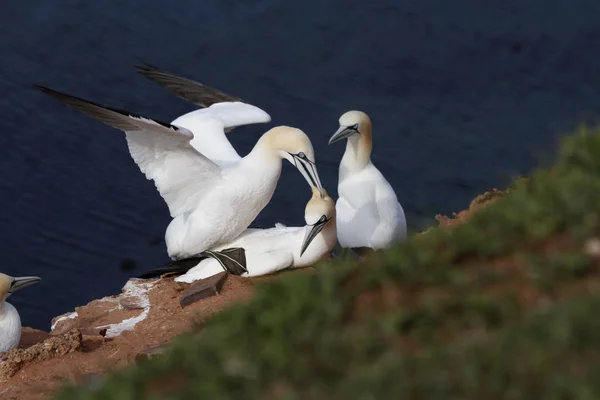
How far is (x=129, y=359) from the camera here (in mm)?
6242

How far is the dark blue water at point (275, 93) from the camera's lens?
41.3 feet

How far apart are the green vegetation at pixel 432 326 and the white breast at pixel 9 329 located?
4.34m

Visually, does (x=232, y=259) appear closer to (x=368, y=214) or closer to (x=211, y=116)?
(x=368, y=214)

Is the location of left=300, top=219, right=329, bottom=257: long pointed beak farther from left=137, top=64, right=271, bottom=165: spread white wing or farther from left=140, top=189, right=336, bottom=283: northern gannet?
left=137, top=64, right=271, bottom=165: spread white wing

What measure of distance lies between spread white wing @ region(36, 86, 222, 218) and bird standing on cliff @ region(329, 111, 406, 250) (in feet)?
3.39

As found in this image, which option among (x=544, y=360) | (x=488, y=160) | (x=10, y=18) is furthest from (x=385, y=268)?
(x=10, y=18)

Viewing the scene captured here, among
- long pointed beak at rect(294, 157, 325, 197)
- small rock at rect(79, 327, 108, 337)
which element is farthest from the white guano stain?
long pointed beak at rect(294, 157, 325, 197)

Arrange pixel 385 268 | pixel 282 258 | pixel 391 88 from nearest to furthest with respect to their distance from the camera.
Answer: pixel 385 268, pixel 282 258, pixel 391 88

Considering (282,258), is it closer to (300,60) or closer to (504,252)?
(504,252)

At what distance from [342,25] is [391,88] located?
144 centimetres

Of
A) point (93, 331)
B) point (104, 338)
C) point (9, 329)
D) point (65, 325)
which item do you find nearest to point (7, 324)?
point (9, 329)

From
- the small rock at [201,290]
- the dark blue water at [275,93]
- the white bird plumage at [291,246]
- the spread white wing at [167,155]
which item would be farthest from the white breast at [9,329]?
the dark blue water at [275,93]

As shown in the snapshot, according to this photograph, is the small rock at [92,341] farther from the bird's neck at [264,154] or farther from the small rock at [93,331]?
the bird's neck at [264,154]

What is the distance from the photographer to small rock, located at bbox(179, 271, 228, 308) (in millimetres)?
7941
